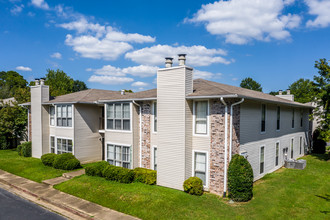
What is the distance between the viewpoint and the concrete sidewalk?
10522mm

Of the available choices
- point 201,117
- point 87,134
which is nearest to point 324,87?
point 201,117

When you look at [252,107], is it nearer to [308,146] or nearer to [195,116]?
[195,116]

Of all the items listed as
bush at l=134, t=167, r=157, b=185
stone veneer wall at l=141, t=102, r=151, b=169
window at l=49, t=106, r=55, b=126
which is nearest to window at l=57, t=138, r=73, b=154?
window at l=49, t=106, r=55, b=126

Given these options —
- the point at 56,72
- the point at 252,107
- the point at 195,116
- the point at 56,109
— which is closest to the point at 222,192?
the point at 195,116

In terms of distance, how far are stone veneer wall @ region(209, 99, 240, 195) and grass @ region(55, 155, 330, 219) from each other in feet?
2.64

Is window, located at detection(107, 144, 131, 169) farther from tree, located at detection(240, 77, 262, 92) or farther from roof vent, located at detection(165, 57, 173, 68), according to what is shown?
tree, located at detection(240, 77, 262, 92)

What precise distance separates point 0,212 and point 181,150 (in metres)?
9.77

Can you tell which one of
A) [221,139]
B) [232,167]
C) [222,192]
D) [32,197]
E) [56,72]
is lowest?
[32,197]

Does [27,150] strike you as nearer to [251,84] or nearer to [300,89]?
[251,84]

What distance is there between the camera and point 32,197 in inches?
524

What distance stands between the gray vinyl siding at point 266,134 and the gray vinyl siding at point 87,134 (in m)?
13.4

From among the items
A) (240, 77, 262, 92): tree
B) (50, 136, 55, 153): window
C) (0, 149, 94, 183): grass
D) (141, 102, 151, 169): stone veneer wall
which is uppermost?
(240, 77, 262, 92): tree

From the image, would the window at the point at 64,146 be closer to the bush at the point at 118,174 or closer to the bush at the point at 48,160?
the bush at the point at 48,160

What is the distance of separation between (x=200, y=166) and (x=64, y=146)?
1344 centimetres
